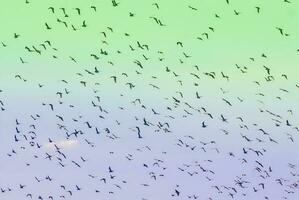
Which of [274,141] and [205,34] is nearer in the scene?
[205,34]

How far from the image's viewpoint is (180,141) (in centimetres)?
6962

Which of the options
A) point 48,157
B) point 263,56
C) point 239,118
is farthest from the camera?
point 48,157

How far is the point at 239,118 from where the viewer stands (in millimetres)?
67625

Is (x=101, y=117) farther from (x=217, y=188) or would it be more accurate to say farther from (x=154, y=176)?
(x=217, y=188)

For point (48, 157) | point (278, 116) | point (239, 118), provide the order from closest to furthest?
point (278, 116), point (239, 118), point (48, 157)

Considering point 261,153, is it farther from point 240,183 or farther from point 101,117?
point 101,117

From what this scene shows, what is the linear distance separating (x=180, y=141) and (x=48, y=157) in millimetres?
12414

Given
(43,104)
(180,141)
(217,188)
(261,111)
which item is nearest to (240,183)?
(217,188)

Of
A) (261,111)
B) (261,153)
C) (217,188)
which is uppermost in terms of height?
(261,111)

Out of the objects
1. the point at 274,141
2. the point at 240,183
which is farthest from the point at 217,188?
the point at 274,141

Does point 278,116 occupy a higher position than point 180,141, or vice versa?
point 278,116

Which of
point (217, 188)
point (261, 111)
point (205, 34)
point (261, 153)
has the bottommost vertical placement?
point (217, 188)

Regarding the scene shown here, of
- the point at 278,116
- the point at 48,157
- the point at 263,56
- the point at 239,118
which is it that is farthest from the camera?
the point at 48,157

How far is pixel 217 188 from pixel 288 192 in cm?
704
